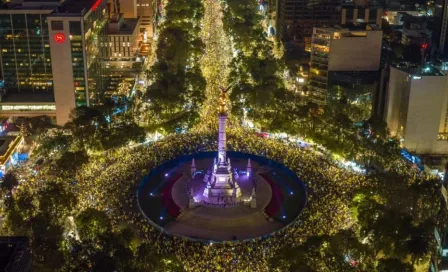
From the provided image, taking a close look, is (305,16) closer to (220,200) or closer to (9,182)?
(220,200)

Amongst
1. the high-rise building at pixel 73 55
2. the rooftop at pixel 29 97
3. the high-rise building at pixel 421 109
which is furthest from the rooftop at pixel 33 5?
the high-rise building at pixel 421 109

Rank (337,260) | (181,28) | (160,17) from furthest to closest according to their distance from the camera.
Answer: (160,17) → (181,28) → (337,260)

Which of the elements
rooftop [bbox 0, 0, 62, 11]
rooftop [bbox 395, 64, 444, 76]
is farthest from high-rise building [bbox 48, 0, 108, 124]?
rooftop [bbox 395, 64, 444, 76]

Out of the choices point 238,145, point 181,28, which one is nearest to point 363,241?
point 238,145

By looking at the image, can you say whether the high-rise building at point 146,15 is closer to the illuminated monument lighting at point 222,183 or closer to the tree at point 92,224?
the illuminated monument lighting at point 222,183

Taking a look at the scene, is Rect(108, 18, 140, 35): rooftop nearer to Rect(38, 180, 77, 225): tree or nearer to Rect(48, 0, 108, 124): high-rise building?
Rect(48, 0, 108, 124): high-rise building

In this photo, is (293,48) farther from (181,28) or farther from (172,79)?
(172,79)
